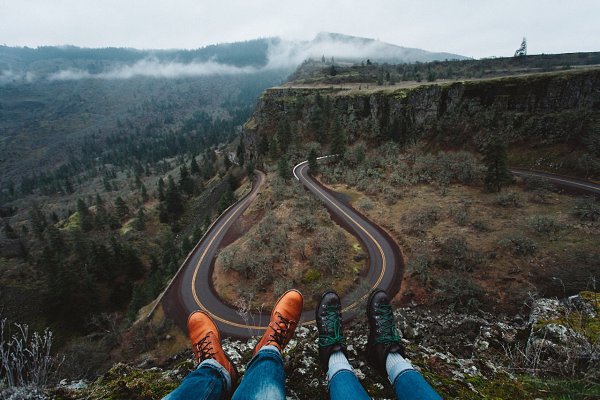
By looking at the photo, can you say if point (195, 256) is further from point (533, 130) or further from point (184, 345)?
point (533, 130)

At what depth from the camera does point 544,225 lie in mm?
23078

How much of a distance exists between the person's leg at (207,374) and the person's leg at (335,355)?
1392 millimetres

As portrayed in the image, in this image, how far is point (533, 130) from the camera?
42750 mm

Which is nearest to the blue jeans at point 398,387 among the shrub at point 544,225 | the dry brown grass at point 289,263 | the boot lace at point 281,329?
the boot lace at point 281,329

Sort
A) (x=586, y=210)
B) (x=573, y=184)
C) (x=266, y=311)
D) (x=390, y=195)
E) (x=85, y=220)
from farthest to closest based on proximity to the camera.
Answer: (x=85, y=220), (x=390, y=195), (x=573, y=184), (x=586, y=210), (x=266, y=311)

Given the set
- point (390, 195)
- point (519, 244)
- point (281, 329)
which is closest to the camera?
point (281, 329)

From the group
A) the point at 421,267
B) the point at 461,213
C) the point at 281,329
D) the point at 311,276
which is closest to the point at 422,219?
the point at 461,213

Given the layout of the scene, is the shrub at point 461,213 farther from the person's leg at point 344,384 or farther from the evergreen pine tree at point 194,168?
the evergreen pine tree at point 194,168

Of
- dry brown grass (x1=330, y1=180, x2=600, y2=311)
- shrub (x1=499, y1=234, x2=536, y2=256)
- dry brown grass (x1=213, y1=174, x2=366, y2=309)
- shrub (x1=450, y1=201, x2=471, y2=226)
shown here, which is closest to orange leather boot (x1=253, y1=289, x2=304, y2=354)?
dry brown grass (x1=213, y1=174, x2=366, y2=309)

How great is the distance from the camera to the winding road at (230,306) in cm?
2006

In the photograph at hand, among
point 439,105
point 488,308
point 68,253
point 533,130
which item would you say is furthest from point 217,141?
point 488,308

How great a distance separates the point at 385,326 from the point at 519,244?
21.8 m

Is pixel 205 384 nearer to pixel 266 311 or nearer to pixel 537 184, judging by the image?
pixel 266 311

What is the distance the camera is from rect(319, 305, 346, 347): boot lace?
4.59 meters
